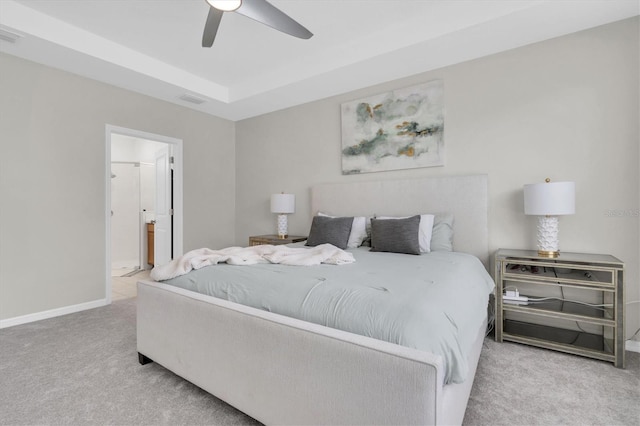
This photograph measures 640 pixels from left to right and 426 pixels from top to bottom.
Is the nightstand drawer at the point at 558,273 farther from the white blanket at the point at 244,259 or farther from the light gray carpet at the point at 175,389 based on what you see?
the white blanket at the point at 244,259

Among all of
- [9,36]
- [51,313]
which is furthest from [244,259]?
[9,36]

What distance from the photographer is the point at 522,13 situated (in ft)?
7.50

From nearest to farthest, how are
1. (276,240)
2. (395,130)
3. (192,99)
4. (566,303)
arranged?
(566,303) < (395,130) < (276,240) < (192,99)

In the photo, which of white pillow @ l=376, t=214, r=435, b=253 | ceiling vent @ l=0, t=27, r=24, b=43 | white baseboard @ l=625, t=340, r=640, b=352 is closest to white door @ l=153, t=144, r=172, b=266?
ceiling vent @ l=0, t=27, r=24, b=43

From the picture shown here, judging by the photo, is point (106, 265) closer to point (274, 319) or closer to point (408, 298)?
point (274, 319)

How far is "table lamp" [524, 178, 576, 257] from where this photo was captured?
226cm

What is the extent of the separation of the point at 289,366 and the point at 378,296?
18.6 inches

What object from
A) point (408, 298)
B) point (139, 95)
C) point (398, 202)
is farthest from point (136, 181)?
point (408, 298)

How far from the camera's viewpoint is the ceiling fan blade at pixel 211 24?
213cm

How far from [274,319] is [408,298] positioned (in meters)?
0.58

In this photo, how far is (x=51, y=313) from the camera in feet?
9.95

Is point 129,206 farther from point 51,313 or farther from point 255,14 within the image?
point 255,14

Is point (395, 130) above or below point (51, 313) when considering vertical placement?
above

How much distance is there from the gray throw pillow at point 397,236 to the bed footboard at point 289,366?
4.95ft
